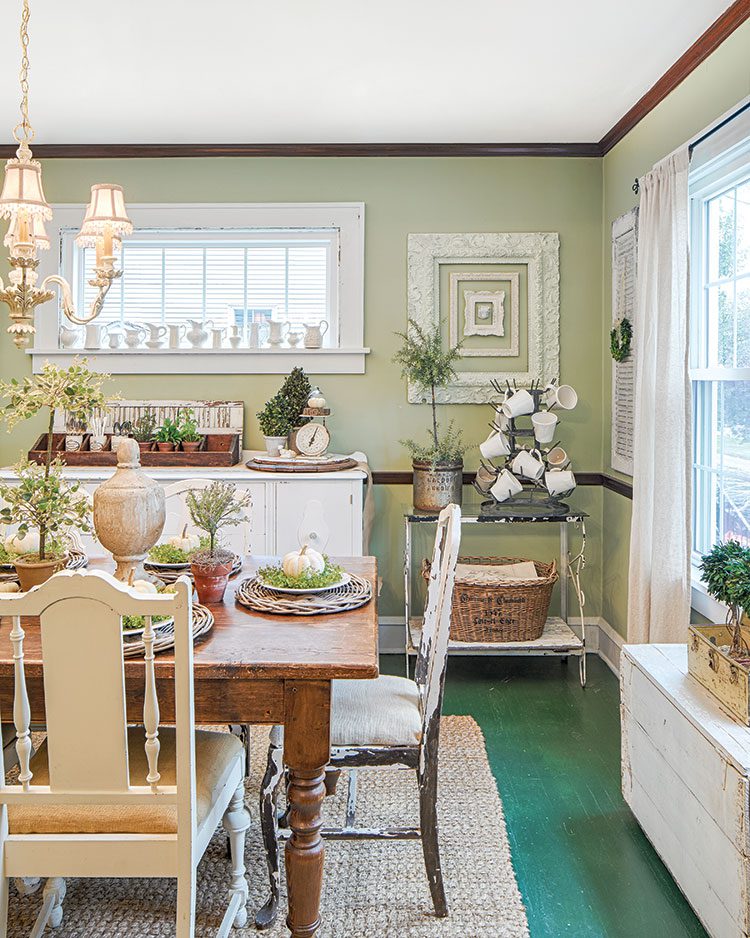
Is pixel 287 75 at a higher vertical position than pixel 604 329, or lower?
higher

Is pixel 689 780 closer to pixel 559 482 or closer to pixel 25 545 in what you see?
pixel 25 545

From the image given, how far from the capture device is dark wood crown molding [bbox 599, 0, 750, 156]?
9.07 feet

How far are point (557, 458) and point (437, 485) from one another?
63cm

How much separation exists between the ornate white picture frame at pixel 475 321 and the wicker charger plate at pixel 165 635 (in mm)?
2633

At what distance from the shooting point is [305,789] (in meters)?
1.91

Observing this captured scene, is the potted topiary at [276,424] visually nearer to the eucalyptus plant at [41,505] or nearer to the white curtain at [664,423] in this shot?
the white curtain at [664,423]

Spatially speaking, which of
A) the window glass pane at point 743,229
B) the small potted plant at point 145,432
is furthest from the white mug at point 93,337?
the window glass pane at point 743,229

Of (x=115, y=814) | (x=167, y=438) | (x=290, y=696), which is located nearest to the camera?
(x=115, y=814)

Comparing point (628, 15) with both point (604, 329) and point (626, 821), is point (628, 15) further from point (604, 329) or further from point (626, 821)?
point (626, 821)

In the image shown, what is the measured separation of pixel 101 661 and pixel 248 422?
2957 millimetres

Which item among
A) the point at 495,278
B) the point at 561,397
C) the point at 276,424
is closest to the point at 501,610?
the point at 561,397

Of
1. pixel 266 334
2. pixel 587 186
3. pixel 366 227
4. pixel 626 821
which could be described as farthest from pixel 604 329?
pixel 626 821

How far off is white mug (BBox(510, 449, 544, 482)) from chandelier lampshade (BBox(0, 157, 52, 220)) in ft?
7.90

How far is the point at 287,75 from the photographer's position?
11.2 feet
